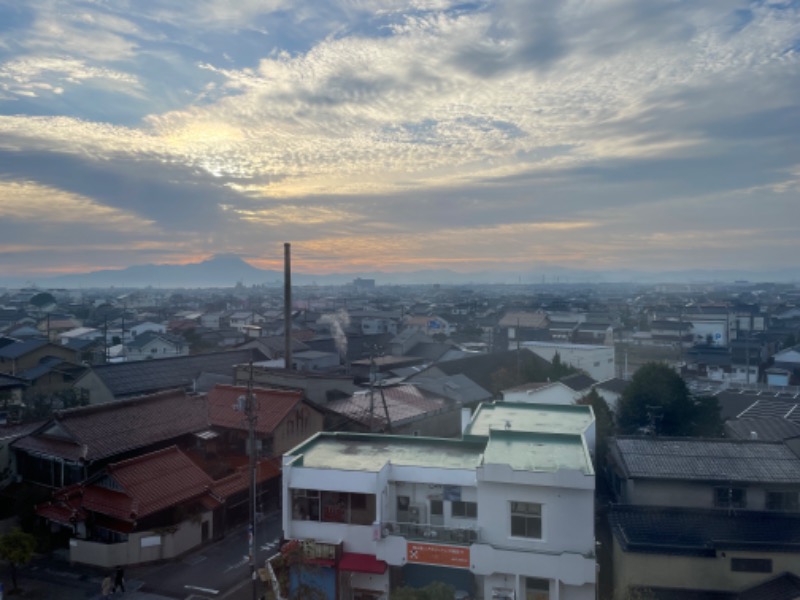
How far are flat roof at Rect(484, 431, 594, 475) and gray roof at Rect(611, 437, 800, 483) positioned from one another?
2539 mm

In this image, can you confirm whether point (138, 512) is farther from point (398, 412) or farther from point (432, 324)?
point (432, 324)

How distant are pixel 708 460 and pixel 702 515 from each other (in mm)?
1693

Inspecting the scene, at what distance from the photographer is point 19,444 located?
651 inches

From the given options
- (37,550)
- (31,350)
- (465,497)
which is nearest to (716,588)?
(465,497)

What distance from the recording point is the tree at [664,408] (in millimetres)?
20047

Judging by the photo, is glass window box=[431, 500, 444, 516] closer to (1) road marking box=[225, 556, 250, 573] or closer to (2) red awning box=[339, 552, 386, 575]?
(2) red awning box=[339, 552, 386, 575]

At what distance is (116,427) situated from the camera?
16594mm

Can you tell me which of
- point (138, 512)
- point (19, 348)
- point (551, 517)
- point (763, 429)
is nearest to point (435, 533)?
point (551, 517)

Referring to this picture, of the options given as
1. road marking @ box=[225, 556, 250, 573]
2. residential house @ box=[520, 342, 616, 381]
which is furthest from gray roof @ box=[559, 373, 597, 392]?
road marking @ box=[225, 556, 250, 573]

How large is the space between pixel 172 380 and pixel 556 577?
23.2m

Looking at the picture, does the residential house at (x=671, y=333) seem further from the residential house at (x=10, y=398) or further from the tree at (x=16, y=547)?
the tree at (x=16, y=547)

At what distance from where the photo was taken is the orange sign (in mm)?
10633

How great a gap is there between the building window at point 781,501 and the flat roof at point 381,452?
668 centimetres

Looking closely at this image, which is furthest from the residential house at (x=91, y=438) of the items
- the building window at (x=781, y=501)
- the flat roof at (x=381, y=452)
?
the building window at (x=781, y=501)
